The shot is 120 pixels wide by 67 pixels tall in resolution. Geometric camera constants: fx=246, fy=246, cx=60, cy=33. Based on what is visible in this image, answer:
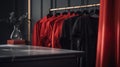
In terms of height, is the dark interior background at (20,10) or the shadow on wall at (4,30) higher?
the dark interior background at (20,10)

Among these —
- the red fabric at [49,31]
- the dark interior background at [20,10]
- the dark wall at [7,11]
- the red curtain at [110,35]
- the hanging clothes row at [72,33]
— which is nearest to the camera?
the red curtain at [110,35]

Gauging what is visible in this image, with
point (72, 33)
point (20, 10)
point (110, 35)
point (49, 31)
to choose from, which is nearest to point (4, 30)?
point (20, 10)

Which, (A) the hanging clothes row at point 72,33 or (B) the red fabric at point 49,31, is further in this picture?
(B) the red fabric at point 49,31

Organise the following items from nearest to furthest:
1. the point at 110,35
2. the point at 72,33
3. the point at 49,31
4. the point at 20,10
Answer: the point at 110,35
the point at 72,33
the point at 49,31
the point at 20,10

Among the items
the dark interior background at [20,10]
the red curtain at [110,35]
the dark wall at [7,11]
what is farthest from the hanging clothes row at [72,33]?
the dark wall at [7,11]

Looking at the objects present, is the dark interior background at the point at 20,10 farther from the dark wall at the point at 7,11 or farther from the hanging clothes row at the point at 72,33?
the hanging clothes row at the point at 72,33

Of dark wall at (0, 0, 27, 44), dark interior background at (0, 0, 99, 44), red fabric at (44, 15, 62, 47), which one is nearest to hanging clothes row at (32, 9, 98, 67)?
red fabric at (44, 15, 62, 47)

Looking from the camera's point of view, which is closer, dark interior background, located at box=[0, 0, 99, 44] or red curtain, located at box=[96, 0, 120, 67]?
red curtain, located at box=[96, 0, 120, 67]

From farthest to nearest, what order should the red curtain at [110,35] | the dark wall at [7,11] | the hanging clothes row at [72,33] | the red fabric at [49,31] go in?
1. the dark wall at [7,11]
2. the red fabric at [49,31]
3. the hanging clothes row at [72,33]
4. the red curtain at [110,35]

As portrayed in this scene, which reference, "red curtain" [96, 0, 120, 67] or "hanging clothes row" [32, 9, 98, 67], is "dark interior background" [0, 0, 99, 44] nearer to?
"hanging clothes row" [32, 9, 98, 67]

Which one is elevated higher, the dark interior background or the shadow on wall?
the dark interior background

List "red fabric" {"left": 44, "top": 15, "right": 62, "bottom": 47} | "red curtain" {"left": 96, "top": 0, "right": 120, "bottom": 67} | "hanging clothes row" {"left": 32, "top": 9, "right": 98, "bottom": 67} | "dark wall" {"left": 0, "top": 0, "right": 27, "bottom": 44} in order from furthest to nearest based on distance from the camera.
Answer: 1. "dark wall" {"left": 0, "top": 0, "right": 27, "bottom": 44}
2. "red fabric" {"left": 44, "top": 15, "right": 62, "bottom": 47}
3. "hanging clothes row" {"left": 32, "top": 9, "right": 98, "bottom": 67}
4. "red curtain" {"left": 96, "top": 0, "right": 120, "bottom": 67}

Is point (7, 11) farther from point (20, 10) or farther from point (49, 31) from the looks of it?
point (49, 31)

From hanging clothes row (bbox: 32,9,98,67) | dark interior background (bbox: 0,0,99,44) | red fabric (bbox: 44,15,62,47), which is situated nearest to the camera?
hanging clothes row (bbox: 32,9,98,67)
